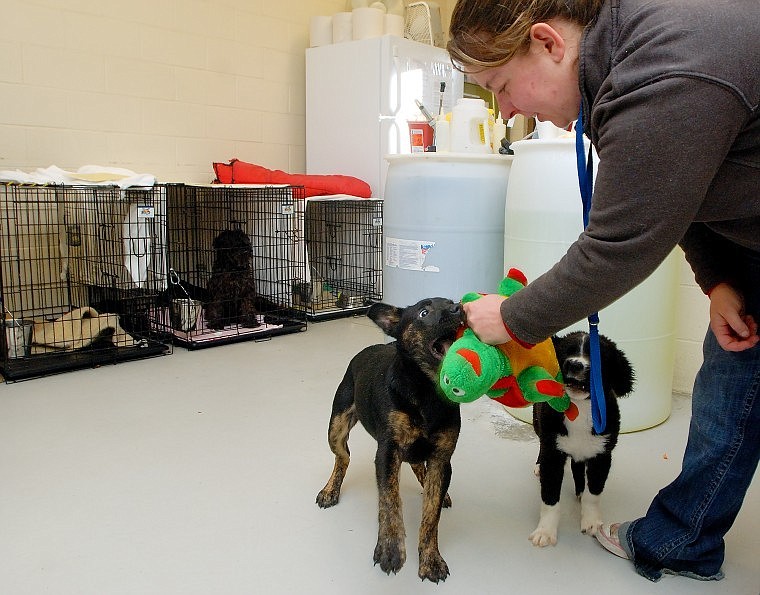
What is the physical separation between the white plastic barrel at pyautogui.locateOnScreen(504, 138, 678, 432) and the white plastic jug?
30.4 inches

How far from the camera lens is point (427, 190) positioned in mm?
3053

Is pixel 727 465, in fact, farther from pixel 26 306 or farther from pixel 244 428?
pixel 26 306

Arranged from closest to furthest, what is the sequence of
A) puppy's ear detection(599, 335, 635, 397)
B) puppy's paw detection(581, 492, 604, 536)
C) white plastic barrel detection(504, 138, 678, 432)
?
puppy's ear detection(599, 335, 635, 397) → puppy's paw detection(581, 492, 604, 536) → white plastic barrel detection(504, 138, 678, 432)

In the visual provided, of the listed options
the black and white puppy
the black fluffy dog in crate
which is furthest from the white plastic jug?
the black and white puppy

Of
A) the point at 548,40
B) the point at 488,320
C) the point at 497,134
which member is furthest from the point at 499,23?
the point at 497,134

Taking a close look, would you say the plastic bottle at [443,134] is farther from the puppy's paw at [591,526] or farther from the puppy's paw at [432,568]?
the puppy's paw at [432,568]

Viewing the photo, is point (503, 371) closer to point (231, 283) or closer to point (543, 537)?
point (543, 537)

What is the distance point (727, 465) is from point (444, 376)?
28.1 inches

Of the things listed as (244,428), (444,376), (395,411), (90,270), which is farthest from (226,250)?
(444,376)

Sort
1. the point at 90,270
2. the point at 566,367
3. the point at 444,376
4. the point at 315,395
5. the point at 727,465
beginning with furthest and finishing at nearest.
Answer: the point at 90,270 < the point at 315,395 < the point at 566,367 < the point at 727,465 < the point at 444,376

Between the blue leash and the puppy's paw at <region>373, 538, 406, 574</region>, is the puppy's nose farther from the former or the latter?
the puppy's paw at <region>373, 538, 406, 574</region>

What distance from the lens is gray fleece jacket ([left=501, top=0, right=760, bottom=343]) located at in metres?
0.87

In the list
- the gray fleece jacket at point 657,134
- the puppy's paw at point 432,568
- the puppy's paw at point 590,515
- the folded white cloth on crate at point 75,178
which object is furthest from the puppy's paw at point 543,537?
the folded white cloth on crate at point 75,178

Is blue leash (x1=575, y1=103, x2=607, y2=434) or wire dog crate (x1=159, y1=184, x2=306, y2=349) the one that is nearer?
blue leash (x1=575, y1=103, x2=607, y2=434)
